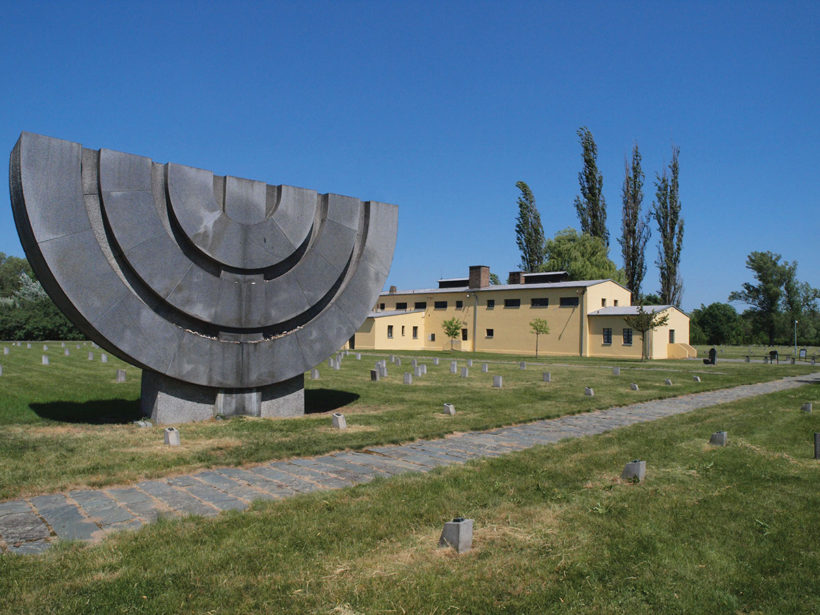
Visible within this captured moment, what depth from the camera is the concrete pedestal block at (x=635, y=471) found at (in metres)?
6.80

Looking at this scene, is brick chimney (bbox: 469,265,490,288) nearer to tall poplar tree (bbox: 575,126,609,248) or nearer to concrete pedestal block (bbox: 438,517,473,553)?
tall poplar tree (bbox: 575,126,609,248)

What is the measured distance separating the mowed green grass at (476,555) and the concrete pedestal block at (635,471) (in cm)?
16

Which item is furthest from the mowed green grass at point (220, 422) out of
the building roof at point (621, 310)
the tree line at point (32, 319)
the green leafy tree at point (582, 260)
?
the green leafy tree at point (582, 260)

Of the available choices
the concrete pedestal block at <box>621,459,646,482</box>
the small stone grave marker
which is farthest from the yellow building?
the concrete pedestal block at <box>621,459,646,482</box>

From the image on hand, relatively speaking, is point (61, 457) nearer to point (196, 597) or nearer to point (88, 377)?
point (196, 597)

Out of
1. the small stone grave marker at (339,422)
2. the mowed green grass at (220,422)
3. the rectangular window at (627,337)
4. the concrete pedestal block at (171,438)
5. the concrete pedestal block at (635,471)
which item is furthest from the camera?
the rectangular window at (627,337)

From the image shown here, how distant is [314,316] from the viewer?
38.3 ft

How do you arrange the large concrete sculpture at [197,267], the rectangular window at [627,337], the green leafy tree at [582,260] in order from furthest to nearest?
the green leafy tree at [582,260]
the rectangular window at [627,337]
the large concrete sculpture at [197,267]

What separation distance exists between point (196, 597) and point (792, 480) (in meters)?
6.91

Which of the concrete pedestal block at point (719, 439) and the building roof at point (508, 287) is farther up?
the building roof at point (508, 287)

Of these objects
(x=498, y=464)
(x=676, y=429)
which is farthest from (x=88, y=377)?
(x=676, y=429)

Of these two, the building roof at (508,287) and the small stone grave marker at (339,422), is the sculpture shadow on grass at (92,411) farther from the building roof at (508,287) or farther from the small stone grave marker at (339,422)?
the building roof at (508,287)

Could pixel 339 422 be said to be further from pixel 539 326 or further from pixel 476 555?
pixel 539 326

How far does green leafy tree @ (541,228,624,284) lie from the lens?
1971 inches
